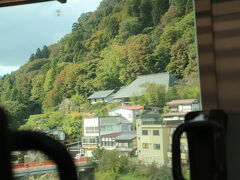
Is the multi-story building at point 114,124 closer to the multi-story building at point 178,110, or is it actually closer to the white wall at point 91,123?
the white wall at point 91,123

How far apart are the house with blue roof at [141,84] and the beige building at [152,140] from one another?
0.95 feet

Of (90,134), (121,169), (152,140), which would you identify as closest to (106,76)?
(90,134)

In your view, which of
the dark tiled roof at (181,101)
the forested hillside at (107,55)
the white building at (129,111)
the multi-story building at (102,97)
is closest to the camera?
the dark tiled roof at (181,101)

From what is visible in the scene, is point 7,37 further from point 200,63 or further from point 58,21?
point 200,63

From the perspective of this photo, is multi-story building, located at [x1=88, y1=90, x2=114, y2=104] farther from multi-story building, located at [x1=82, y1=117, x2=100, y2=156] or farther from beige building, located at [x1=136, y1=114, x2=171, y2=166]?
beige building, located at [x1=136, y1=114, x2=171, y2=166]

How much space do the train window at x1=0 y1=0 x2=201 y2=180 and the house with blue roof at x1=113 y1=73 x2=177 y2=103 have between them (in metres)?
0.01

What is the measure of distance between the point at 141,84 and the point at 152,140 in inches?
25.0

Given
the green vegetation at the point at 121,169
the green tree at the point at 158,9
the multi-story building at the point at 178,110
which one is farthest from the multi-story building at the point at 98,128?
the green tree at the point at 158,9

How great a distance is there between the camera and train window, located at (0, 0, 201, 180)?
345 cm

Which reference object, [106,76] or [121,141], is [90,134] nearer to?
[121,141]

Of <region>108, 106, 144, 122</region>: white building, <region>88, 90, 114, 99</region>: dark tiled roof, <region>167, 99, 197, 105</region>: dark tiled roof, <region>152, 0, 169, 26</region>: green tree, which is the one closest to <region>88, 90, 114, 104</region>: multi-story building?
<region>88, 90, 114, 99</region>: dark tiled roof

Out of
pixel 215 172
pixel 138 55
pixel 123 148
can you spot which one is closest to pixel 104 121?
pixel 123 148

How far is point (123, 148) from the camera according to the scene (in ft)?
12.3

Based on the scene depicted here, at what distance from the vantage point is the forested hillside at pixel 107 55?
11.3 feet
